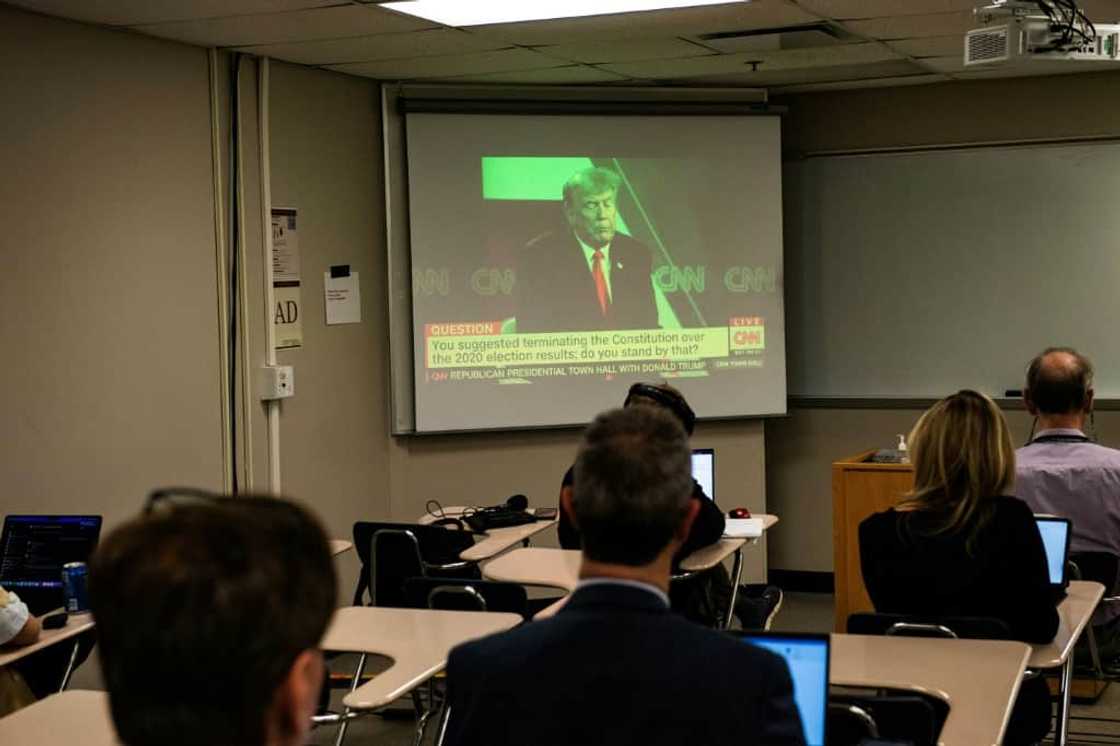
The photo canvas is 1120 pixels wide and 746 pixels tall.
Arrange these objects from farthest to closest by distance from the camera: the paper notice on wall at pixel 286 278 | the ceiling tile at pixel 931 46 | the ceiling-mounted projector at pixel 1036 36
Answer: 1. the paper notice on wall at pixel 286 278
2. the ceiling tile at pixel 931 46
3. the ceiling-mounted projector at pixel 1036 36

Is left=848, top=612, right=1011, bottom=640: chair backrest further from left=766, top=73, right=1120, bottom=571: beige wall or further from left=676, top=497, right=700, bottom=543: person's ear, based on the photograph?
left=766, top=73, right=1120, bottom=571: beige wall

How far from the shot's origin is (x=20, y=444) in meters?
4.72

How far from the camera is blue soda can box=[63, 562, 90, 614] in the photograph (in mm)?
3723

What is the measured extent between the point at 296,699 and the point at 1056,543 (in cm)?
310

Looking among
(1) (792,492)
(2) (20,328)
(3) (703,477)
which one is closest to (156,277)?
(2) (20,328)

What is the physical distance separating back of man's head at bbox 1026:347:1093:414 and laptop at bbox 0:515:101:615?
2926 mm

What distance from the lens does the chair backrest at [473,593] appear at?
3982mm

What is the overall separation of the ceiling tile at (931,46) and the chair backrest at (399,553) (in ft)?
9.91

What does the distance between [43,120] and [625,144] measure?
10.6 ft

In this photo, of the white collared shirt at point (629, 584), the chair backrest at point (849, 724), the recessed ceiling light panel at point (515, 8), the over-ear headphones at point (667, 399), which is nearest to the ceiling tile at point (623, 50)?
the recessed ceiling light panel at point (515, 8)

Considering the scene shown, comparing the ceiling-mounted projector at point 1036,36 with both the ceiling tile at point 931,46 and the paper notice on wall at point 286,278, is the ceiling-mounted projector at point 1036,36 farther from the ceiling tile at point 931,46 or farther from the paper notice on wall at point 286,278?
the paper notice on wall at point 286,278

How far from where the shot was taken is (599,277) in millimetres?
7109

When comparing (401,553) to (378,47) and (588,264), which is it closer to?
(378,47)

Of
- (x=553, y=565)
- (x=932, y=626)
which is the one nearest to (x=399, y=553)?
(x=553, y=565)
